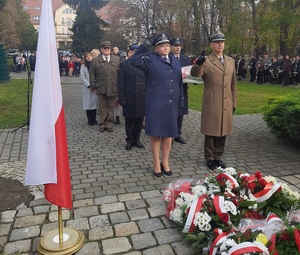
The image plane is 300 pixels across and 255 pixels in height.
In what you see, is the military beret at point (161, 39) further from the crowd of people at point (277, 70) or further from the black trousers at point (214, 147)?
the crowd of people at point (277, 70)

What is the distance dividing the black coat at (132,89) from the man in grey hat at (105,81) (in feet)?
3.50

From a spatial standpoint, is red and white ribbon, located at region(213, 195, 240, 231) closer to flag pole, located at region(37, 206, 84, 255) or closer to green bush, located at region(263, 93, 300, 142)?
flag pole, located at region(37, 206, 84, 255)

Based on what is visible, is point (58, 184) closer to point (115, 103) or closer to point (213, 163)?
point (213, 163)

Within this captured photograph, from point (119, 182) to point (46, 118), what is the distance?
2.02 meters

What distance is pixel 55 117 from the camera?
2.66 metres

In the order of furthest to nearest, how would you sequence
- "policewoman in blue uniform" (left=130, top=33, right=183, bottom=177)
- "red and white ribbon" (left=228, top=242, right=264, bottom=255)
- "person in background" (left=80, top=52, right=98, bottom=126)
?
"person in background" (left=80, top=52, right=98, bottom=126)
"policewoman in blue uniform" (left=130, top=33, right=183, bottom=177)
"red and white ribbon" (left=228, top=242, right=264, bottom=255)

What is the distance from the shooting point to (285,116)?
19.7 feet

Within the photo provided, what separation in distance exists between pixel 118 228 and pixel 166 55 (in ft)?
7.60

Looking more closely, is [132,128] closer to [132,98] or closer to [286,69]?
[132,98]

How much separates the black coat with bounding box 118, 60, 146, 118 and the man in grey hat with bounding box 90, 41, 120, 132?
1.07m

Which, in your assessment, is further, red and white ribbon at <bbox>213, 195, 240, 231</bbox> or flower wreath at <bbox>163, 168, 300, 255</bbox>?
red and white ribbon at <bbox>213, 195, 240, 231</bbox>

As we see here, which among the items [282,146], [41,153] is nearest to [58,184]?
[41,153]

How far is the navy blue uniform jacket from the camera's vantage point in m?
4.34

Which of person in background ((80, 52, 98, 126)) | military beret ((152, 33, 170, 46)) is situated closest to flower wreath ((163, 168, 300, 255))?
military beret ((152, 33, 170, 46))
